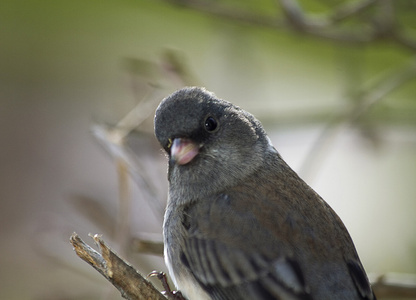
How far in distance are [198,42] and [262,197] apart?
334 centimetres

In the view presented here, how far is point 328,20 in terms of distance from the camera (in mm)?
2973

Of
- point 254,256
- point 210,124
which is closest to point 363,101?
point 210,124

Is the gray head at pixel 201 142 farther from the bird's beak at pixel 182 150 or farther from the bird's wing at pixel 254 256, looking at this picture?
the bird's wing at pixel 254 256

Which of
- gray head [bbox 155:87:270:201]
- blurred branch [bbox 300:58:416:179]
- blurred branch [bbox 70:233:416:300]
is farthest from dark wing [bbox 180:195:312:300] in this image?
blurred branch [bbox 300:58:416:179]

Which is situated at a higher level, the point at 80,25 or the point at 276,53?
the point at 80,25

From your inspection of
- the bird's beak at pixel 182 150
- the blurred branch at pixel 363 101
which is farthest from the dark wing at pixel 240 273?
the blurred branch at pixel 363 101

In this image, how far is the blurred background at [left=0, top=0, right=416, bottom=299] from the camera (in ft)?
10.1

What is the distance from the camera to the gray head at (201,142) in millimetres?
2287

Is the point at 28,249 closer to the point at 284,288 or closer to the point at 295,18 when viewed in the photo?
the point at 295,18

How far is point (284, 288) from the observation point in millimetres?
1979

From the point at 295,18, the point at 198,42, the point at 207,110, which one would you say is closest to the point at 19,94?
the point at 198,42

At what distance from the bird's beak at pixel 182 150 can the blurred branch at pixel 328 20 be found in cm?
92

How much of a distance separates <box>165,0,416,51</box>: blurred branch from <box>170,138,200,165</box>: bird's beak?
92cm

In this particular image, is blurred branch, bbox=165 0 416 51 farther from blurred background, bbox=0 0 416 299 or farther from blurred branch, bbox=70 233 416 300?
blurred branch, bbox=70 233 416 300
